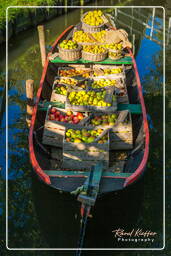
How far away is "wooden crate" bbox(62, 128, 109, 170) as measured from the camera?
10844 millimetres

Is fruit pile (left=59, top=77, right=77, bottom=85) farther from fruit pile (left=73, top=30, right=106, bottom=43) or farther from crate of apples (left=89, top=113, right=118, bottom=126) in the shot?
fruit pile (left=73, top=30, right=106, bottom=43)

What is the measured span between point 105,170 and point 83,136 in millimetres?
1401

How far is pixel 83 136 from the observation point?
11211mm

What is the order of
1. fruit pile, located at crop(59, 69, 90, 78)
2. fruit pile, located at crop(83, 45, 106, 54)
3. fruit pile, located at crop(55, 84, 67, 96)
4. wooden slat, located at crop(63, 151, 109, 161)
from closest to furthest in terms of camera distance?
wooden slat, located at crop(63, 151, 109, 161), fruit pile, located at crop(55, 84, 67, 96), fruit pile, located at crop(59, 69, 90, 78), fruit pile, located at crop(83, 45, 106, 54)

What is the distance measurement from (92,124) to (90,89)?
2019 millimetres

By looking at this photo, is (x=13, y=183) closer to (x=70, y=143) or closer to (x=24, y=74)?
(x=70, y=143)

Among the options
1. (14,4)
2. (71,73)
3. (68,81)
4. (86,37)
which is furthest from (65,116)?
(14,4)

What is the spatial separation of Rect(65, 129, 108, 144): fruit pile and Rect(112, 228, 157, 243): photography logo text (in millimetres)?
3052

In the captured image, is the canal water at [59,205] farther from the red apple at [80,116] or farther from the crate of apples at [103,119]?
the red apple at [80,116]

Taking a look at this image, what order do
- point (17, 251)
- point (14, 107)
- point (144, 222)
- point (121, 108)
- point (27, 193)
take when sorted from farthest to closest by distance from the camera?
1. point (14, 107)
2. point (121, 108)
3. point (27, 193)
4. point (144, 222)
5. point (17, 251)

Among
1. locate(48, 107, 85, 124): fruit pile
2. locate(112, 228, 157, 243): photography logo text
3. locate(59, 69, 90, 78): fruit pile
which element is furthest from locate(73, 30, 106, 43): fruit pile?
locate(112, 228, 157, 243): photography logo text

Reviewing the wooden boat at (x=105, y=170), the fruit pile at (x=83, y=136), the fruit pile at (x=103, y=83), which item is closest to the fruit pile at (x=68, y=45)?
the wooden boat at (x=105, y=170)

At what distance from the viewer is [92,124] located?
1196cm

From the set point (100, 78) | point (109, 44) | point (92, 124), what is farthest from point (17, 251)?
point (109, 44)
